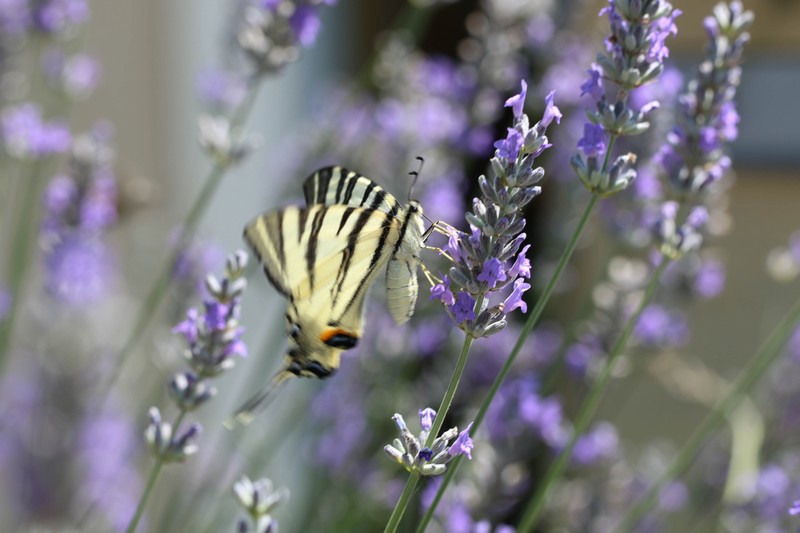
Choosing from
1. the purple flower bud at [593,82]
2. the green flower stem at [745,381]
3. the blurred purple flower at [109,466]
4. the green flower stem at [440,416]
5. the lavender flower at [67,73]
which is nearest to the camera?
the green flower stem at [440,416]

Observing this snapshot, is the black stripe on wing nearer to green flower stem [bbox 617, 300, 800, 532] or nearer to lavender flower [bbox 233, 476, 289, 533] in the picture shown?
lavender flower [bbox 233, 476, 289, 533]

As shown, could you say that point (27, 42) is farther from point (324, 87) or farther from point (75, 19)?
point (324, 87)

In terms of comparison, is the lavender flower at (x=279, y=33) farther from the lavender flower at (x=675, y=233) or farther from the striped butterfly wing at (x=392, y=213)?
the lavender flower at (x=675, y=233)

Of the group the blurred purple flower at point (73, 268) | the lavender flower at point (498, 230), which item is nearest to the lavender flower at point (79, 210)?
the blurred purple flower at point (73, 268)

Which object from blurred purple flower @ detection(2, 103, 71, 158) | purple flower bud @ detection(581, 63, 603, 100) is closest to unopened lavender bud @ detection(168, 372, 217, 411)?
purple flower bud @ detection(581, 63, 603, 100)

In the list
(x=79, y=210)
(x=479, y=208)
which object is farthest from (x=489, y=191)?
(x=79, y=210)

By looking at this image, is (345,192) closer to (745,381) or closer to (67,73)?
(745,381)

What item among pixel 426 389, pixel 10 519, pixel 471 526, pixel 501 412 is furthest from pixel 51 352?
pixel 471 526
